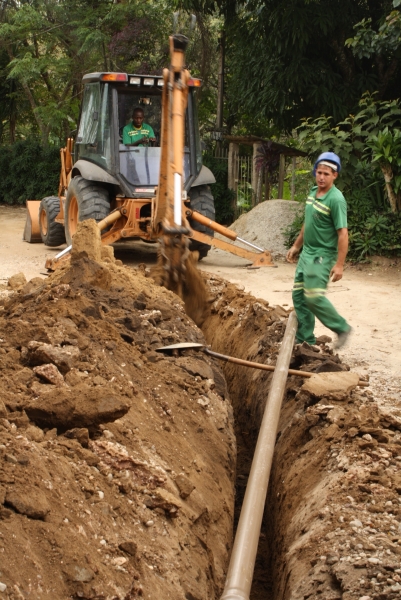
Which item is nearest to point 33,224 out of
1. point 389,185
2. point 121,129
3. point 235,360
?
point 121,129

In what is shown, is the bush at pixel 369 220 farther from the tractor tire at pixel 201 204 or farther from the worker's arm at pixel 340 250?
the worker's arm at pixel 340 250

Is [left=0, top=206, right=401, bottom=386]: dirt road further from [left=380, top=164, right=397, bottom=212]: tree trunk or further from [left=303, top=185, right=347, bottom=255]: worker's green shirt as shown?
[left=303, top=185, right=347, bottom=255]: worker's green shirt

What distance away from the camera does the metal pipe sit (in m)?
2.65

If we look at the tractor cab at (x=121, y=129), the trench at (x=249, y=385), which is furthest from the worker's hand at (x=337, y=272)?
the tractor cab at (x=121, y=129)

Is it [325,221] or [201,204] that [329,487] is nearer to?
[325,221]

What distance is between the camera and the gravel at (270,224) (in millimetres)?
12812

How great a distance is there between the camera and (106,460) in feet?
10.5

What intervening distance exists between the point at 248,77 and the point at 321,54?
5.20 ft

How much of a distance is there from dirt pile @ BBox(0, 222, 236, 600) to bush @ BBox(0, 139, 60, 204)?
1544 centimetres

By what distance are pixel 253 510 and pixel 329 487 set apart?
1.90ft

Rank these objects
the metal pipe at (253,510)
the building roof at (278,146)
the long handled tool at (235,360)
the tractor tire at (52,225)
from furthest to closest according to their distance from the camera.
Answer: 1. the building roof at (278,146)
2. the tractor tire at (52,225)
3. the long handled tool at (235,360)
4. the metal pipe at (253,510)

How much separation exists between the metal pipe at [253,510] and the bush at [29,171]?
16525mm

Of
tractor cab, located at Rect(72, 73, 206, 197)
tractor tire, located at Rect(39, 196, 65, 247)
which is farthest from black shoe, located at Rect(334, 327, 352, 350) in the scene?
tractor tire, located at Rect(39, 196, 65, 247)

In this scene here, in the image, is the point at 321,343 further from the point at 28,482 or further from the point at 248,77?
the point at 248,77
